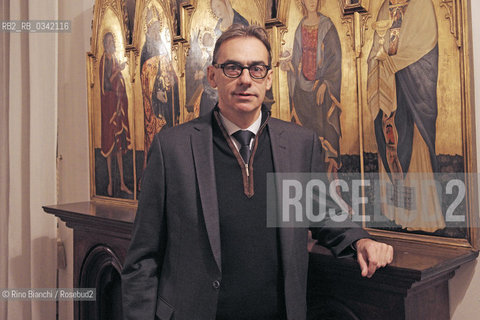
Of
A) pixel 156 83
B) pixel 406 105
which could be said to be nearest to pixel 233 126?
pixel 406 105

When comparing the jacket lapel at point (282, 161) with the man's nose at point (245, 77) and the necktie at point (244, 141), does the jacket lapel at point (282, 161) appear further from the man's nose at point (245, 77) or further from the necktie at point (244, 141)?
the man's nose at point (245, 77)

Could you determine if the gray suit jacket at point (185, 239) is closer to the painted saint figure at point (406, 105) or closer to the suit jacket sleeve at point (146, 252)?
the suit jacket sleeve at point (146, 252)

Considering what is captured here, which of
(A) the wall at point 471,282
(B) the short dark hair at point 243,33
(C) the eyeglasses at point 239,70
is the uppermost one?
(B) the short dark hair at point 243,33

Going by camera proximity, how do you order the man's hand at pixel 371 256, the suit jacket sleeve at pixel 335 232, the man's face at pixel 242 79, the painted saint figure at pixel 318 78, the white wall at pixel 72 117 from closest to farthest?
the man's hand at pixel 371 256, the man's face at pixel 242 79, the suit jacket sleeve at pixel 335 232, the painted saint figure at pixel 318 78, the white wall at pixel 72 117

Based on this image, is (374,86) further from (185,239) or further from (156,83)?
(156,83)

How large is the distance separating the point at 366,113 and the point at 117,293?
290 centimetres

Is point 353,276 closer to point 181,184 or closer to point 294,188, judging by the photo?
point 294,188

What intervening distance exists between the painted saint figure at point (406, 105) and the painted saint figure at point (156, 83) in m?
1.91

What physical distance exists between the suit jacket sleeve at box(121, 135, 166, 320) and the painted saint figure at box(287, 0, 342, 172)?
123 centimetres

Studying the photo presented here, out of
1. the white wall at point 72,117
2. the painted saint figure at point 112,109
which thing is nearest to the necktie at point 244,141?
the painted saint figure at point 112,109

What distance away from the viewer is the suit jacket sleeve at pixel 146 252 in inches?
97.4

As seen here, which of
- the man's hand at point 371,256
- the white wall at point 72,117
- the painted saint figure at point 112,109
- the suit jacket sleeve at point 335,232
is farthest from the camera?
the white wall at point 72,117

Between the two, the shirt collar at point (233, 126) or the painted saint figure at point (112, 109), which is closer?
the shirt collar at point (233, 126)

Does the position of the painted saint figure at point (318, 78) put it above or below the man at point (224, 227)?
above
